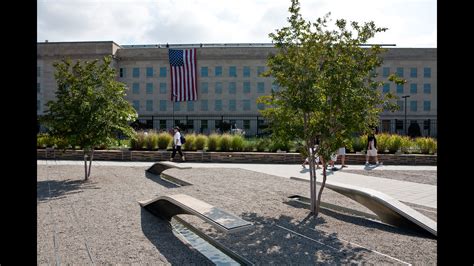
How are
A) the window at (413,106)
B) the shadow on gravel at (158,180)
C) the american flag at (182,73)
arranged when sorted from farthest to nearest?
the window at (413,106) < the american flag at (182,73) < the shadow on gravel at (158,180)

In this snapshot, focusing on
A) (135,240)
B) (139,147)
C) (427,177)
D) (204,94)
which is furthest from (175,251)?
(204,94)

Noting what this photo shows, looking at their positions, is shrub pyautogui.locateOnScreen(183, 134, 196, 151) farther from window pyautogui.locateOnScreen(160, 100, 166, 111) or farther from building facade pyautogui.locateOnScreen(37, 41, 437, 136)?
window pyautogui.locateOnScreen(160, 100, 166, 111)

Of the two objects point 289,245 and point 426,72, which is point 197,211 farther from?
point 426,72

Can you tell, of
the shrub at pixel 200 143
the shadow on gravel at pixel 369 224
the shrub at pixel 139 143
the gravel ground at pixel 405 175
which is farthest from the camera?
the shrub at pixel 200 143

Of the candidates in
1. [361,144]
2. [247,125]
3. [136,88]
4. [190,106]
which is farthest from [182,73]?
[136,88]

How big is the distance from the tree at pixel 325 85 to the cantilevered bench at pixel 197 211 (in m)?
2.23

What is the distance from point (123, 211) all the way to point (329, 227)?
409cm

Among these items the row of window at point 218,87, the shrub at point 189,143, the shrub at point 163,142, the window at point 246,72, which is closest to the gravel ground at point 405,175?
the shrub at point 189,143

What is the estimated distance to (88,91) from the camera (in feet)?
35.7

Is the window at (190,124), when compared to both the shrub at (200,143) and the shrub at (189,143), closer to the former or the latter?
the shrub at (189,143)

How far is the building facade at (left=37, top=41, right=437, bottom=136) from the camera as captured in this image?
5388 cm

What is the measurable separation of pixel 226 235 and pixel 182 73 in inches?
1128

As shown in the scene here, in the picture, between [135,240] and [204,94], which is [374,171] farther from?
[204,94]

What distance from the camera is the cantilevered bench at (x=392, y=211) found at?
18.7ft
